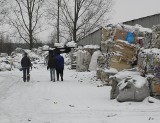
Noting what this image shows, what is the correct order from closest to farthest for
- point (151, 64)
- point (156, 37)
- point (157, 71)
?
point (157, 71) < point (151, 64) < point (156, 37)

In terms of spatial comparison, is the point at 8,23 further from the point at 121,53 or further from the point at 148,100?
the point at 148,100

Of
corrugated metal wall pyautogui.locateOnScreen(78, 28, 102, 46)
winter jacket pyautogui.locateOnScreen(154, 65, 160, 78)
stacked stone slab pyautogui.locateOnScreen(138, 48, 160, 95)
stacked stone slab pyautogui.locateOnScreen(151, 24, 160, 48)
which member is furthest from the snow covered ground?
corrugated metal wall pyautogui.locateOnScreen(78, 28, 102, 46)

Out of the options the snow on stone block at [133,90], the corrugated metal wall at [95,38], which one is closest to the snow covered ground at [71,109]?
the snow on stone block at [133,90]

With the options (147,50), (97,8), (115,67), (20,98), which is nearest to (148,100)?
(147,50)

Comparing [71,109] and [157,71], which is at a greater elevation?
[157,71]

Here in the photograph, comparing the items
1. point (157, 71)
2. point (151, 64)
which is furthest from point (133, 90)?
point (151, 64)

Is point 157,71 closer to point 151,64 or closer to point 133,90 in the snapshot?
point 151,64

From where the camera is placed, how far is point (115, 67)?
19156 mm

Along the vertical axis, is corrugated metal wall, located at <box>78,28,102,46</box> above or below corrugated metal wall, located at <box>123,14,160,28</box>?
below

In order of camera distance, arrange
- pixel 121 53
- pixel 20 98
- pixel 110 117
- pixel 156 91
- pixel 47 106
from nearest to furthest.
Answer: pixel 110 117 → pixel 47 106 → pixel 156 91 → pixel 20 98 → pixel 121 53

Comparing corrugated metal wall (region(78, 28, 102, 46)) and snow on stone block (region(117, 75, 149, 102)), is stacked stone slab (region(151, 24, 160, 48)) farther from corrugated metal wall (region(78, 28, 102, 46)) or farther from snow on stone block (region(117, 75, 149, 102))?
corrugated metal wall (region(78, 28, 102, 46))

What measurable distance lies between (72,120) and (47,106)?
7.85 feet

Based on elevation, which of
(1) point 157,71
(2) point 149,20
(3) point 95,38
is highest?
(2) point 149,20

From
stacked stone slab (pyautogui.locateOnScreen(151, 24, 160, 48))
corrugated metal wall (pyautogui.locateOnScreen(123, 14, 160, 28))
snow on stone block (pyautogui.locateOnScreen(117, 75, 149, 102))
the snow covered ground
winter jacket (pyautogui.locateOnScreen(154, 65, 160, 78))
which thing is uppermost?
corrugated metal wall (pyautogui.locateOnScreen(123, 14, 160, 28))
